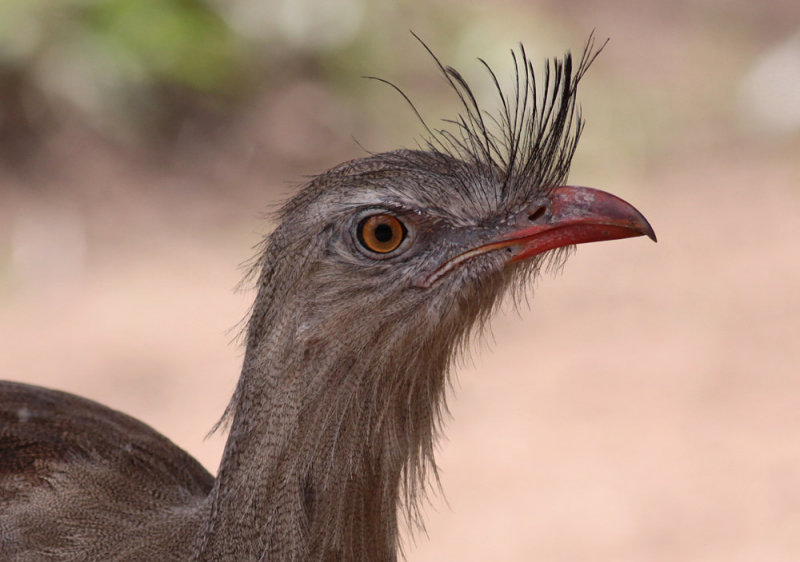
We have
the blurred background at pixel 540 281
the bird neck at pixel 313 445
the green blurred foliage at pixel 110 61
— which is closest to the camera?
the bird neck at pixel 313 445

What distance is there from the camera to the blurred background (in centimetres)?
436

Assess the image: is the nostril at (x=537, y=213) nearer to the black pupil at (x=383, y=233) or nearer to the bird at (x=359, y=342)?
the bird at (x=359, y=342)

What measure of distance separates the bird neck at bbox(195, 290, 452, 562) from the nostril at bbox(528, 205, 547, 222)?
30cm

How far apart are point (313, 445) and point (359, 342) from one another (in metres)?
0.21

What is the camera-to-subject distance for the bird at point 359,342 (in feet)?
6.33

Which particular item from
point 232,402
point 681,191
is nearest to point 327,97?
point 681,191

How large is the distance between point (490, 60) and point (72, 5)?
248 cm

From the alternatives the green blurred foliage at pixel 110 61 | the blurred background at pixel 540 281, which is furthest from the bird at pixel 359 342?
the green blurred foliage at pixel 110 61

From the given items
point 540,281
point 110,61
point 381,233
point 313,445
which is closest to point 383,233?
point 381,233

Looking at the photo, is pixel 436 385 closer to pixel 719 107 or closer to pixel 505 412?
pixel 505 412

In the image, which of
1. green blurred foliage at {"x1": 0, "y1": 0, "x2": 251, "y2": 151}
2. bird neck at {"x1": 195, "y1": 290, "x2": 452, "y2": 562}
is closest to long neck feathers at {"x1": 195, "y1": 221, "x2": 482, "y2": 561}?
bird neck at {"x1": 195, "y1": 290, "x2": 452, "y2": 562}

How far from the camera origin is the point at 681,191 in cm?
638

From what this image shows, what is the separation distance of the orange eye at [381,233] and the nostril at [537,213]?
0.25 metres

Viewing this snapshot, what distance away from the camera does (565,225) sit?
1.96m
